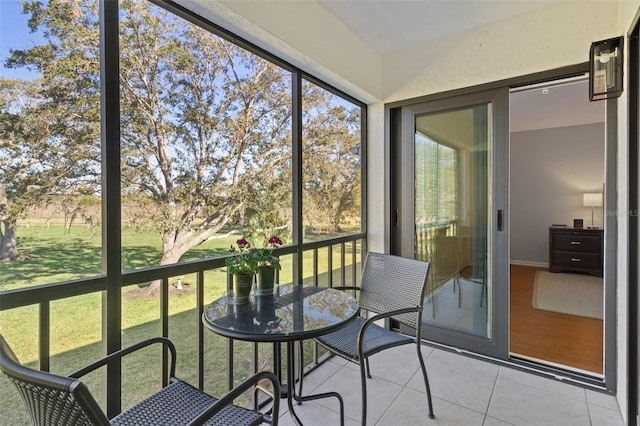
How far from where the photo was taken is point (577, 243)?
5.18 m

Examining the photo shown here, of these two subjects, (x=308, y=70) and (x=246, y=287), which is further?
(x=308, y=70)

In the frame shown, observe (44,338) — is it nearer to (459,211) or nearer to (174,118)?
(174,118)

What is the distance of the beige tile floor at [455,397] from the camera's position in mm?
1805

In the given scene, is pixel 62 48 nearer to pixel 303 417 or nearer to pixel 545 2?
pixel 303 417

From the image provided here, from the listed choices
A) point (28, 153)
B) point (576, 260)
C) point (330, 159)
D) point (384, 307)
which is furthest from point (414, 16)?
point (576, 260)

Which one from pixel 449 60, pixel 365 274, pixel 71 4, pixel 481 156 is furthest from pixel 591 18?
pixel 71 4

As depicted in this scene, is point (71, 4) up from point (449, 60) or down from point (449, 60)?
down

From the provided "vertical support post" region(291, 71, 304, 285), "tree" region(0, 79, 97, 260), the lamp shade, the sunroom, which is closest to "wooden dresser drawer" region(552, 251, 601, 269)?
the lamp shade

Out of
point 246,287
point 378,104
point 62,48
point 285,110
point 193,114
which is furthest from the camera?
point 378,104

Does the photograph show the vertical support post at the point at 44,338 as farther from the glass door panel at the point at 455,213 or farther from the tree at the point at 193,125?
the glass door panel at the point at 455,213

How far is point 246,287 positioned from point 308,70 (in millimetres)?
1615

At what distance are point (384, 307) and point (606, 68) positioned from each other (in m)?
1.99

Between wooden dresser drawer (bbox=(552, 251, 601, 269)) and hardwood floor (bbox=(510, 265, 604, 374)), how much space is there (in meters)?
2.17

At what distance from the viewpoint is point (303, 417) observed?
1.83 m
